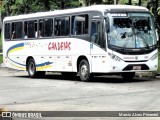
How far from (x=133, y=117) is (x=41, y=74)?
15.9 meters

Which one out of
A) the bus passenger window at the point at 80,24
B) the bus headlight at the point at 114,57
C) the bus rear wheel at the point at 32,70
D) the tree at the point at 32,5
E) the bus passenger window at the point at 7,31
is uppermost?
the tree at the point at 32,5

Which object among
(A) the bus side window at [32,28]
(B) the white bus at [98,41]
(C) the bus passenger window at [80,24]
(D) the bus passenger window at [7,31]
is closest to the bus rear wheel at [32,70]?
(B) the white bus at [98,41]

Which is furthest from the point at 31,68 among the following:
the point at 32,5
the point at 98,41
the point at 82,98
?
the point at 32,5

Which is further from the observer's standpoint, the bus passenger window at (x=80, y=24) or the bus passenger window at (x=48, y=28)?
the bus passenger window at (x=48, y=28)

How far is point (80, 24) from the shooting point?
22.2 m

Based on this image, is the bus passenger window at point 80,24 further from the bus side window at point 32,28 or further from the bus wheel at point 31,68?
the bus wheel at point 31,68

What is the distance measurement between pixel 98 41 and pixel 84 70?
1588 mm

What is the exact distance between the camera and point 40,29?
83.7 feet

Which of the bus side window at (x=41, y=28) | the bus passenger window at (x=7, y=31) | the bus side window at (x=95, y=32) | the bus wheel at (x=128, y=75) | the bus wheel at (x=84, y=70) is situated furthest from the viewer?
the bus passenger window at (x=7, y=31)

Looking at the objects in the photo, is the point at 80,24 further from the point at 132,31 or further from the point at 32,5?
the point at 32,5

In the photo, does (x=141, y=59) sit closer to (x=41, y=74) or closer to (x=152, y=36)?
(x=152, y=36)

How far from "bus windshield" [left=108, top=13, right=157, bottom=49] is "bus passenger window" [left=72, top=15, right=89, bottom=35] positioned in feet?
4.95

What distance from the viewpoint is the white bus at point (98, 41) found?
20.5 m

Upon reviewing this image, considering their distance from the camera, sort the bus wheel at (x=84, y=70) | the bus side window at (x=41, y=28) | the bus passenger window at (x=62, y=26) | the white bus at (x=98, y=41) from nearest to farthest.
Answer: the white bus at (x=98, y=41) < the bus wheel at (x=84, y=70) < the bus passenger window at (x=62, y=26) < the bus side window at (x=41, y=28)
